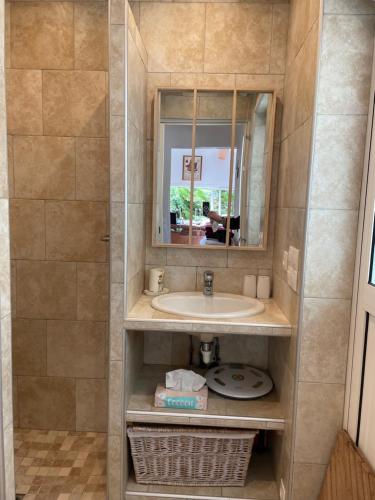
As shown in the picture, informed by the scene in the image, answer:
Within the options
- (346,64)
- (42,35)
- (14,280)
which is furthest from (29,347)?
(346,64)

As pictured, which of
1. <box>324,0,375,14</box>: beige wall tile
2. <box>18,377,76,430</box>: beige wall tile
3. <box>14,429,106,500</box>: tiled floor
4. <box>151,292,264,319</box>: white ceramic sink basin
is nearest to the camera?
<box>324,0,375,14</box>: beige wall tile

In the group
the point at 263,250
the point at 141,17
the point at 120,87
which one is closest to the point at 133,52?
the point at 120,87

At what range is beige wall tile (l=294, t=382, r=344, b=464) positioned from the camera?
5.03 feet

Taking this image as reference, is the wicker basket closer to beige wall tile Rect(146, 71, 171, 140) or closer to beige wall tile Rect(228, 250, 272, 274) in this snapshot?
beige wall tile Rect(228, 250, 272, 274)

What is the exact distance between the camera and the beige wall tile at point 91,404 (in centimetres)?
227

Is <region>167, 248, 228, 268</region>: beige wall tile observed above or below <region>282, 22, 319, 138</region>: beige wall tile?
below

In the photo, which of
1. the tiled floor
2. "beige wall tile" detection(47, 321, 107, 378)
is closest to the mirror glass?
"beige wall tile" detection(47, 321, 107, 378)

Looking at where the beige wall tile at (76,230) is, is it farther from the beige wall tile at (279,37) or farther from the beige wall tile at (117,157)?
the beige wall tile at (279,37)

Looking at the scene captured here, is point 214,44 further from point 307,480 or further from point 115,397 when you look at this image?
point 307,480

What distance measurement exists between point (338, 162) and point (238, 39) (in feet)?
3.30

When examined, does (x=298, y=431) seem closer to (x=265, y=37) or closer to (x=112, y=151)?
(x=112, y=151)

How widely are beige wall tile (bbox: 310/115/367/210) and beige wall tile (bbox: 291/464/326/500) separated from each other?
1.13m

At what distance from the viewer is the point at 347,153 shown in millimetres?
1420

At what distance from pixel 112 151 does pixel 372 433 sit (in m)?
1.52
